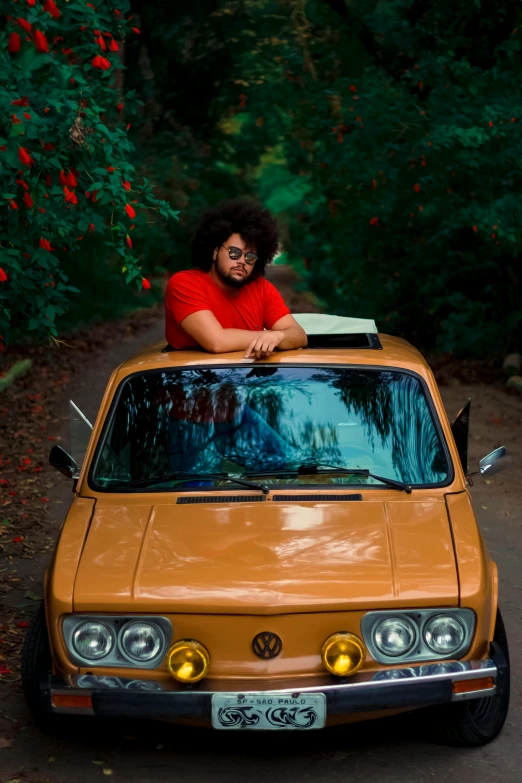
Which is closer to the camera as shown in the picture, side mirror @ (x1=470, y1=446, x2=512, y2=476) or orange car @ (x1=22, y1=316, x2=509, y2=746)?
orange car @ (x1=22, y1=316, x2=509, y2=746)

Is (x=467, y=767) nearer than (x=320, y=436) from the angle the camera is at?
Yes

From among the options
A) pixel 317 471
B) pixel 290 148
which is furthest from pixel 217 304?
pixel 290 148

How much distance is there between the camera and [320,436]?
4.96m

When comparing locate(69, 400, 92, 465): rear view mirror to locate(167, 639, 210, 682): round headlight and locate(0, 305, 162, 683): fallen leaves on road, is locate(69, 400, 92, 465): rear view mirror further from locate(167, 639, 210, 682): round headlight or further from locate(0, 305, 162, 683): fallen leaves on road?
locate(167, 639, 210, 682): round headlight

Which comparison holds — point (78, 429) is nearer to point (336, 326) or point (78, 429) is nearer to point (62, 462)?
point (62, 462)

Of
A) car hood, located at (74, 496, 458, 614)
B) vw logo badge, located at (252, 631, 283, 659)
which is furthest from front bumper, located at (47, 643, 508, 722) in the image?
car hood, located at (74, 496, 458, 614)

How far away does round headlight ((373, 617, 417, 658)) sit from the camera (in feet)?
13.1

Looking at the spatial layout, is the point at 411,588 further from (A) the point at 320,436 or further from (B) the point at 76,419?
(B) the point at 76,419

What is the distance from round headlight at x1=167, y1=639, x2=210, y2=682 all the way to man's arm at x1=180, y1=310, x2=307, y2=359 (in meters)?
1.62

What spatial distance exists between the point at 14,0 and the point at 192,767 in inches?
139

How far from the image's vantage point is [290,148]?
20.6 meters

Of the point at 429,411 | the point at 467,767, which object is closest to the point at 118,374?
the point at 429,411

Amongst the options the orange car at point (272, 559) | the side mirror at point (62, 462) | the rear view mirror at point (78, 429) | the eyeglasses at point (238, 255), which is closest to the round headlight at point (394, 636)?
the orange car at point (272, 559)

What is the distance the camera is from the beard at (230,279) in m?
5.74
